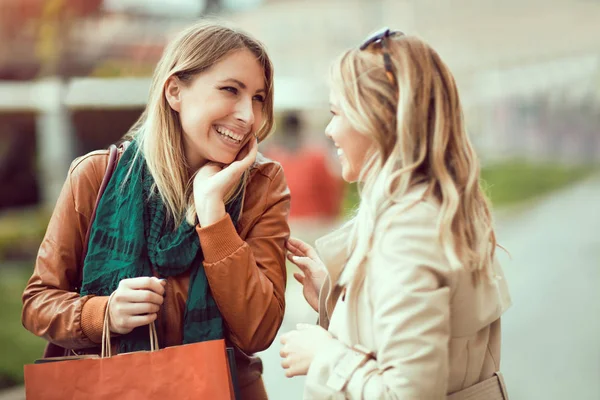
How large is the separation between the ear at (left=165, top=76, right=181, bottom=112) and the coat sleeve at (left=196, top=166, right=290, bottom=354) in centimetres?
40

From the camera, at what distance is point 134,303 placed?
1.89m

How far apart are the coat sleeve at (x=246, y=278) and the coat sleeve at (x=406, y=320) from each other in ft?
1.29

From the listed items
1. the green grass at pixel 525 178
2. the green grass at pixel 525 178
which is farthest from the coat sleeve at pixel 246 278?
the green grass at pixel 525 178

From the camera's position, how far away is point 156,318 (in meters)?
1.98

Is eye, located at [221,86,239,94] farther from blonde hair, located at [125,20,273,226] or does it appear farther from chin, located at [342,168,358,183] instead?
chin, located at [342,168,358,183]

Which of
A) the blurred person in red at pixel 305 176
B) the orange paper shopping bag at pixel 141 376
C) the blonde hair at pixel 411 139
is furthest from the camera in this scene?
the blurred person in red at pixel 305 176

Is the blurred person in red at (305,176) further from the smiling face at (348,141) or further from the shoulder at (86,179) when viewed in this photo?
the smiling face at (348,141)

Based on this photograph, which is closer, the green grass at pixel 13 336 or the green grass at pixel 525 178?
the green grass at pixel 13 336

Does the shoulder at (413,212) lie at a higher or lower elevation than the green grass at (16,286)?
higher

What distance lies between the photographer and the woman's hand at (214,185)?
6.40ft

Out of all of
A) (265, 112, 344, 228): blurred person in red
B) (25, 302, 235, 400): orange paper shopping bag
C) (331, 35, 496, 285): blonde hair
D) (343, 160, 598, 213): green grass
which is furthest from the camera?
(343, 160, 598, 213): green grass

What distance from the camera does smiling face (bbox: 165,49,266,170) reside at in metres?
2.04

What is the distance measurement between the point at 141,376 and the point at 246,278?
38 cm

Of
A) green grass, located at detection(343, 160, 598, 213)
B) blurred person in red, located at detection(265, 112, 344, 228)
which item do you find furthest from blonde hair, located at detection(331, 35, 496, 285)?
green grass, located at detection(343, 160, 598, 213)
